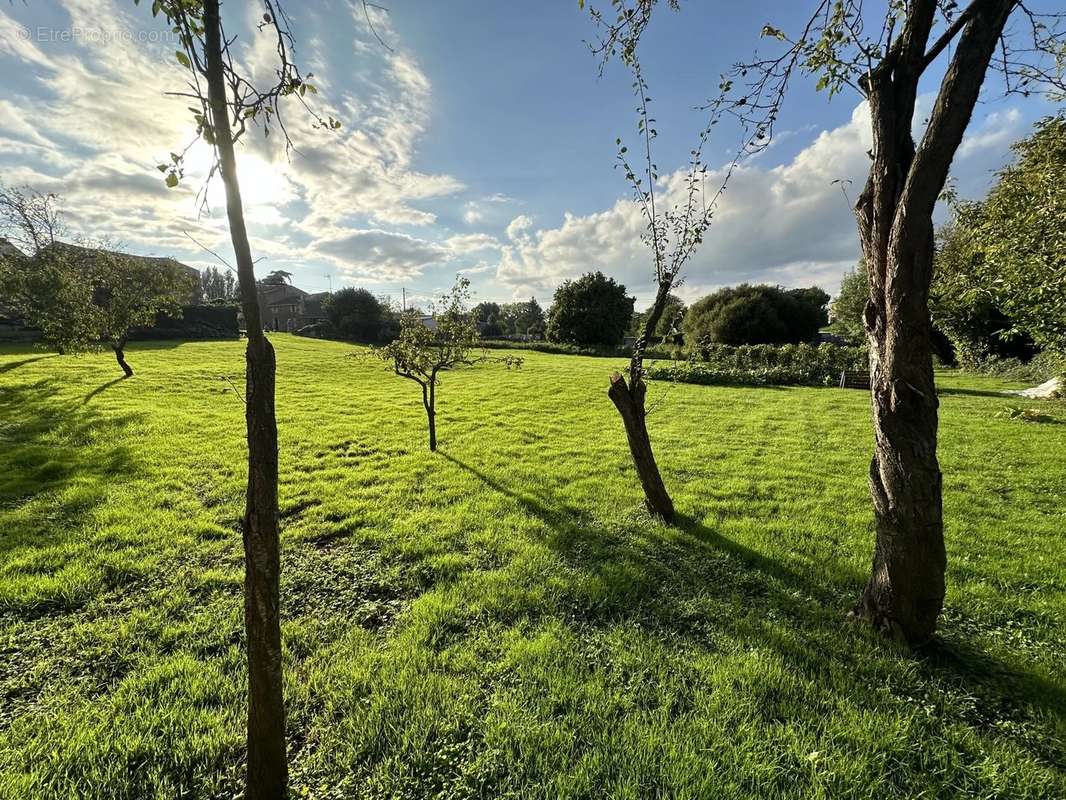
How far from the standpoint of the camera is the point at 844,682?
3.04 metres

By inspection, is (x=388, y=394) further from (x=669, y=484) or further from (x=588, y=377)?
(x=669, y=484)

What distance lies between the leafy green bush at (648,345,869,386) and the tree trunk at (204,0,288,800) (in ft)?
67.3

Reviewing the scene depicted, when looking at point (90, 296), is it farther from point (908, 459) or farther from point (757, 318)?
point (757, 318)

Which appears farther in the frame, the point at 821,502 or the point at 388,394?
the point at 388,394

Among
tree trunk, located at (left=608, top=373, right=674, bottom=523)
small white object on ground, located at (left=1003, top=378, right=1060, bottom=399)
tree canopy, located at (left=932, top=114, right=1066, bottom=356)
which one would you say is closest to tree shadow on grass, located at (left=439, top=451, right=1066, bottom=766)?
tree trunk, located at (left=608, top=373, right=674, bottom=523)

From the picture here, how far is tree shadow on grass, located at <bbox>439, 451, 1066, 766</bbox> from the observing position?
9.73 ft

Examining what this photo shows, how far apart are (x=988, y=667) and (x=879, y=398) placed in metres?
2.31

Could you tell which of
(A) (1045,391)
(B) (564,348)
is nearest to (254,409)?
(A) (1045,391)

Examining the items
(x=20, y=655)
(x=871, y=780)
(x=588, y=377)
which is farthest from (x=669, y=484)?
(x=588, y=377)

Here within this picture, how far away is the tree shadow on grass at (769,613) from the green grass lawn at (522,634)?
0.09 ft

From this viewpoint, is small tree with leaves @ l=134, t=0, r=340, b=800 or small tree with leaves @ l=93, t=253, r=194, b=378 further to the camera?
small tree with leaves @ l=93, t=253, r=194, b=378

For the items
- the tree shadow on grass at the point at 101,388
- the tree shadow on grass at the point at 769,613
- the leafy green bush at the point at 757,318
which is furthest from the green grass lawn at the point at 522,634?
the leafy green bush at the point at 757,318

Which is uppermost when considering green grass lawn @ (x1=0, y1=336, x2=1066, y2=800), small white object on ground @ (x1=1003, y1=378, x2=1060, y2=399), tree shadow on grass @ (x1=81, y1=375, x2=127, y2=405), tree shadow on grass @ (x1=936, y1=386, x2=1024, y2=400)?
small white object on ground @ (x1=1003, y1=378, x2=1060, y2=399)

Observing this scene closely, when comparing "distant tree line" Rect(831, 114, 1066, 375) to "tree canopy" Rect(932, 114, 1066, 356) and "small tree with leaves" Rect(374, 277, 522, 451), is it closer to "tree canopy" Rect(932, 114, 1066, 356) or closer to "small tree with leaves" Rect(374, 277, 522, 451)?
"tree canopy" Rect(932, 114, 1066, 356)
